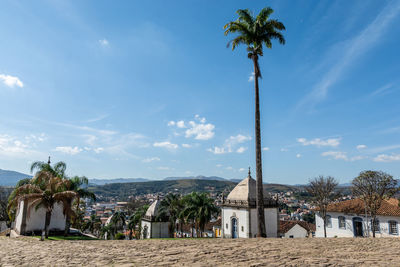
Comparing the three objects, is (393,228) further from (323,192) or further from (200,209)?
(200,209)

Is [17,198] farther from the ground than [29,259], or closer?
farther from the ground

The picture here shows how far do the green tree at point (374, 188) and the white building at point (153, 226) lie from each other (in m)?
23.5

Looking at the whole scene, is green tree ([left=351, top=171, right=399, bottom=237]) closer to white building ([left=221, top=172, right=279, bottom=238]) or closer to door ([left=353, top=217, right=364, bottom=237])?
door ([left=353, top=217, right=364, bottom=237])

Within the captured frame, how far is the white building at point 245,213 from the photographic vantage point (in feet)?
82.2

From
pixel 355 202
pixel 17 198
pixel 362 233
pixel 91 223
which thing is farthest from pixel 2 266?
pixel 91 223

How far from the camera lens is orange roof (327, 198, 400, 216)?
2853 centimetres

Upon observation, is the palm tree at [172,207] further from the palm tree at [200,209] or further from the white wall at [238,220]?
the white wall at [238,220]

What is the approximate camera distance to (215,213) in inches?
1211

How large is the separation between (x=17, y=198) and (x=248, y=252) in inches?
734

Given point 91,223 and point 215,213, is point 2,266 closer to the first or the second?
point 215,213

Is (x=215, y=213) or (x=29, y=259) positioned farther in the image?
(x=215, y=213)

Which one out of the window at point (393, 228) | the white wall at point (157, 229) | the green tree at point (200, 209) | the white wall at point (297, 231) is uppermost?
the green tree at point (200, 209)

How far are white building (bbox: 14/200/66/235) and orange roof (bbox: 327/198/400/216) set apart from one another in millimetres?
32774

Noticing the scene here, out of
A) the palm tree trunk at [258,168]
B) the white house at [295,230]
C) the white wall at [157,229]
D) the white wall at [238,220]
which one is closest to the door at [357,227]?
the white house at [295,230]
